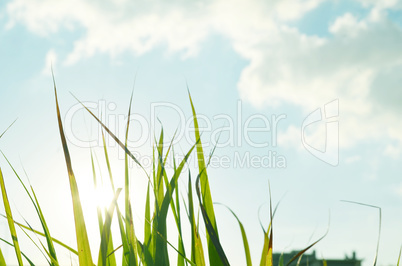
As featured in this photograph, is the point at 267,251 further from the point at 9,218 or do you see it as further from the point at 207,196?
the point at 9,218

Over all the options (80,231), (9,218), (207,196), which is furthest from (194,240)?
(9,218)

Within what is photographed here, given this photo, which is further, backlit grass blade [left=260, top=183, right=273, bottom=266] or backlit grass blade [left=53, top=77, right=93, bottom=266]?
backlit grass blade [left=260, top=183, right=273, bottom=266]

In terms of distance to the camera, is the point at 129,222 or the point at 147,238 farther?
the point at 147,238

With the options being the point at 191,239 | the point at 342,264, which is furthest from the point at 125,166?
the point at 342,264

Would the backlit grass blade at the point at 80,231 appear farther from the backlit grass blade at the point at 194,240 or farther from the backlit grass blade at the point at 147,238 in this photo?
the backlit grass blade at the point at 194,240

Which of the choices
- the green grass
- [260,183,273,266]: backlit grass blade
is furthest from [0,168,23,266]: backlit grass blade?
[260,183,273,266]: backlit grass blade

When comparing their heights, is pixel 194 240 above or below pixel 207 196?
below

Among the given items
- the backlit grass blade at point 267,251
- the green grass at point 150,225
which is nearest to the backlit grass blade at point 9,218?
the green grass at point 150,225

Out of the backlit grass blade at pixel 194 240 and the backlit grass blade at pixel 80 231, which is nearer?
the backlit grass blade at pixel 80 231

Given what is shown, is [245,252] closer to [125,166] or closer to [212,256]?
[212,256]

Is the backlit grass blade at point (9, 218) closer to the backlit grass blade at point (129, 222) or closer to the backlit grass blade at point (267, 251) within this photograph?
the backlit grass blade at point (129, 222)

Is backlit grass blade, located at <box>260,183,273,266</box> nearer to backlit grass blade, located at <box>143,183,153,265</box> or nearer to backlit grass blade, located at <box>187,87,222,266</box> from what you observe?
backlit grass blade, located at <box>187,87,222,266</box>

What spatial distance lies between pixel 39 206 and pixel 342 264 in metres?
17.5

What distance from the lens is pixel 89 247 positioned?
0.85 m
